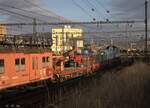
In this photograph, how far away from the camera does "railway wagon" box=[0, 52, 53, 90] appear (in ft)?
71.5

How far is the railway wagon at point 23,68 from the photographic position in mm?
21802

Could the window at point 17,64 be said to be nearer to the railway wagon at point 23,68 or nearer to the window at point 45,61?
the railway wagon at point 23,68

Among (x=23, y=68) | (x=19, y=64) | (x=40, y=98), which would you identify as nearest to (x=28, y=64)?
(x=23, y=68)

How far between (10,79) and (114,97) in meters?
8.74

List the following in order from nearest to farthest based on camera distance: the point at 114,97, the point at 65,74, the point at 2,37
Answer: the point at 114,97
the point at 2,37
the point at 65,74

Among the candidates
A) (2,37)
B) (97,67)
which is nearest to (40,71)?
(2,37)

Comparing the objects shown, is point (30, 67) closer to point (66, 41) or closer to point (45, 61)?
point (45, 61)

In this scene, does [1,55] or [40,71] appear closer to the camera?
[1,55]

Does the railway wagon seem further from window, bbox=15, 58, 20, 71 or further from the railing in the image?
the railing

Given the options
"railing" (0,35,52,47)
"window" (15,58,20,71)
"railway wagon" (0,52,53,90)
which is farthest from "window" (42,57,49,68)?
"window" (15,58,20,71)

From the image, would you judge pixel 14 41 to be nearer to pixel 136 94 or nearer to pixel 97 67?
pixel 136 94

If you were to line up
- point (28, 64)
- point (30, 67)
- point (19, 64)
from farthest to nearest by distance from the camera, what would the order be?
1. point (30, 67)
2. point (28, 64)
3. point (19, 64)

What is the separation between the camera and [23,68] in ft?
81.8

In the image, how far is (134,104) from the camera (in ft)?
46.4
